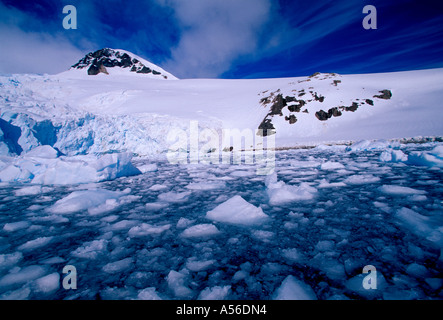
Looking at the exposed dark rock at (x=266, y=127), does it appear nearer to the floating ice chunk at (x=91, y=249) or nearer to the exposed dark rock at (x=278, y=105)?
the exposed dark rock at (x=278, y=105)

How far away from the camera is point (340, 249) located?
1.58 meters

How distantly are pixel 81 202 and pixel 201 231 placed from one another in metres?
1.94

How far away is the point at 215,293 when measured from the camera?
121 centimetres

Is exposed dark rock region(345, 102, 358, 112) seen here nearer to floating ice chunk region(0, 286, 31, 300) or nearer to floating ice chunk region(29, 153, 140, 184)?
floating ice chunk region(29, 153, 140, 184)

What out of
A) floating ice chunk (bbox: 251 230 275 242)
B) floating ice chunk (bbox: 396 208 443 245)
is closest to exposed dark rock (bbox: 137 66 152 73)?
floating ice chunk (bbox: 251 230 275 242)

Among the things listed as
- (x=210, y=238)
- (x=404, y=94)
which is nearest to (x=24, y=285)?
(x=210, y=238)

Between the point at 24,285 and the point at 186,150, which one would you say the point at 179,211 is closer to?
the point at 24,285

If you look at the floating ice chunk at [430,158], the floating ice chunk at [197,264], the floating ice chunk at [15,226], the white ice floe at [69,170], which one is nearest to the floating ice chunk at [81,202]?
the floating ice chunk at [15,226]

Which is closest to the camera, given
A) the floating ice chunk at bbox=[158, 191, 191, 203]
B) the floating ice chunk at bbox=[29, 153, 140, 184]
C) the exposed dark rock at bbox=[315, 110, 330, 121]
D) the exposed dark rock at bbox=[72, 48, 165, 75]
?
the floating ice chunk at bbox=[158, 191, 191, 203]

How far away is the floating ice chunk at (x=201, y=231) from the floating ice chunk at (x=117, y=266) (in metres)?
0.52

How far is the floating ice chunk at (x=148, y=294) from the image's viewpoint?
118 cm

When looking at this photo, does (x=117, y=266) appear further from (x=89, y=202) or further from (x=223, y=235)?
(x=89, y=202)

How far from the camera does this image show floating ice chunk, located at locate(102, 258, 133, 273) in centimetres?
147
